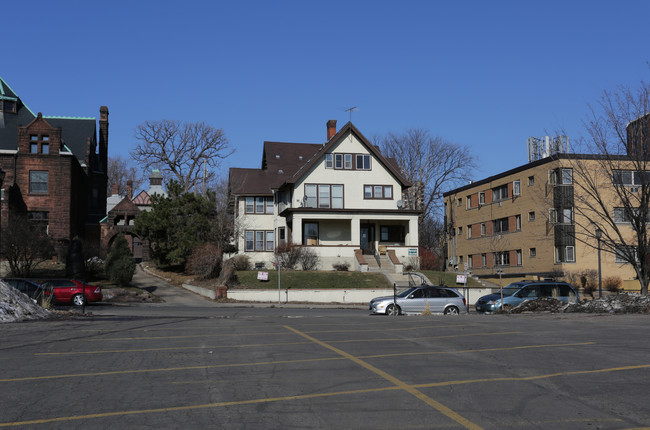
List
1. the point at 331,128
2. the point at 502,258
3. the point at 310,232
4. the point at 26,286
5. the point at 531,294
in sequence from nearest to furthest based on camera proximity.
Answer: the point at 531,294
the point at 26,286
the point at 310,232
the point at 502,258
the point at 331,128

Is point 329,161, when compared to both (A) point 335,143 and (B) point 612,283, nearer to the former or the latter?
(A) point 335,143

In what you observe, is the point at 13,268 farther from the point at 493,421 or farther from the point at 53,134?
the point at 493,421

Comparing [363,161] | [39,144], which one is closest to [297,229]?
[363,161]

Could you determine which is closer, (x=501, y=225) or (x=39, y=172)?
(x=39, y=172)

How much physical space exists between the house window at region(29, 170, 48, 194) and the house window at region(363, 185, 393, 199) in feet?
85.7

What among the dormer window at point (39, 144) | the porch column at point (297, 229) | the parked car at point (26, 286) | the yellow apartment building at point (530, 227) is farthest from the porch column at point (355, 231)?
the dormer window at point (39, 144)

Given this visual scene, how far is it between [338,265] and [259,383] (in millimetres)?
36551

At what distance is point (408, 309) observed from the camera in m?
26.2

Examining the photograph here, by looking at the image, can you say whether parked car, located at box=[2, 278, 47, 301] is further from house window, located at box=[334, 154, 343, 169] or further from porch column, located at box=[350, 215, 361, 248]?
house window, located at box=[334, 154, 343, 169]

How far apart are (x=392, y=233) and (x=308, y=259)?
30.0 feet

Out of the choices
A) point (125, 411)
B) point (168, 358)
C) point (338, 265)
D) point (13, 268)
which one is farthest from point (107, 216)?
point (125, 411)

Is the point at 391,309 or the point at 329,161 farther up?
the point at 329,161

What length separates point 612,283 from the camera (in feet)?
156

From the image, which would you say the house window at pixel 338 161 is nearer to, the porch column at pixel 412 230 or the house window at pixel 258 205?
the porch column at pixel 412 230
